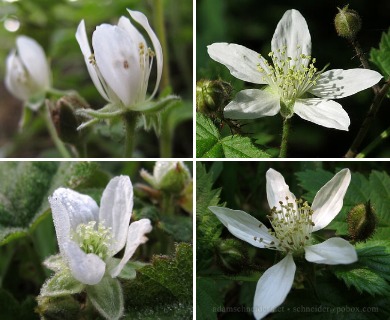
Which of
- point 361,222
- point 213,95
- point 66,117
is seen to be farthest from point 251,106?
point 66,117

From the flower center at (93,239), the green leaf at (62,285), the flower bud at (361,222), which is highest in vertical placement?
the flower bud at (361,222)

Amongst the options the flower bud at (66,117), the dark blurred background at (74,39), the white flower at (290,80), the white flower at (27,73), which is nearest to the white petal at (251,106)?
the white flower at (290,80)

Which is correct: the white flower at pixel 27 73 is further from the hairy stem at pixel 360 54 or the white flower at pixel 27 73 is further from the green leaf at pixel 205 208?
the hairy stem at pixel 360 54

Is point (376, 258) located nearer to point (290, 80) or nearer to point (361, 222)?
point (361, 222)

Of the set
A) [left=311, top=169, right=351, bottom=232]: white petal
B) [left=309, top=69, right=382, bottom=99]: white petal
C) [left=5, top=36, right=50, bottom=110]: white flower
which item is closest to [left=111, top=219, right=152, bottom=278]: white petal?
[left=311, top=169, right=351, bottom=232]: white petal

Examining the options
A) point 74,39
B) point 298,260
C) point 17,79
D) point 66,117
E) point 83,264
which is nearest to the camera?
point 83,264

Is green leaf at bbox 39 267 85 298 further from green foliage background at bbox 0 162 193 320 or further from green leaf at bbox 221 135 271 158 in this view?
green leaf at bbox 221 135 271 158

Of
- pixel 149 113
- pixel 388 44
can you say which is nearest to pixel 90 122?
pixel 149 113
